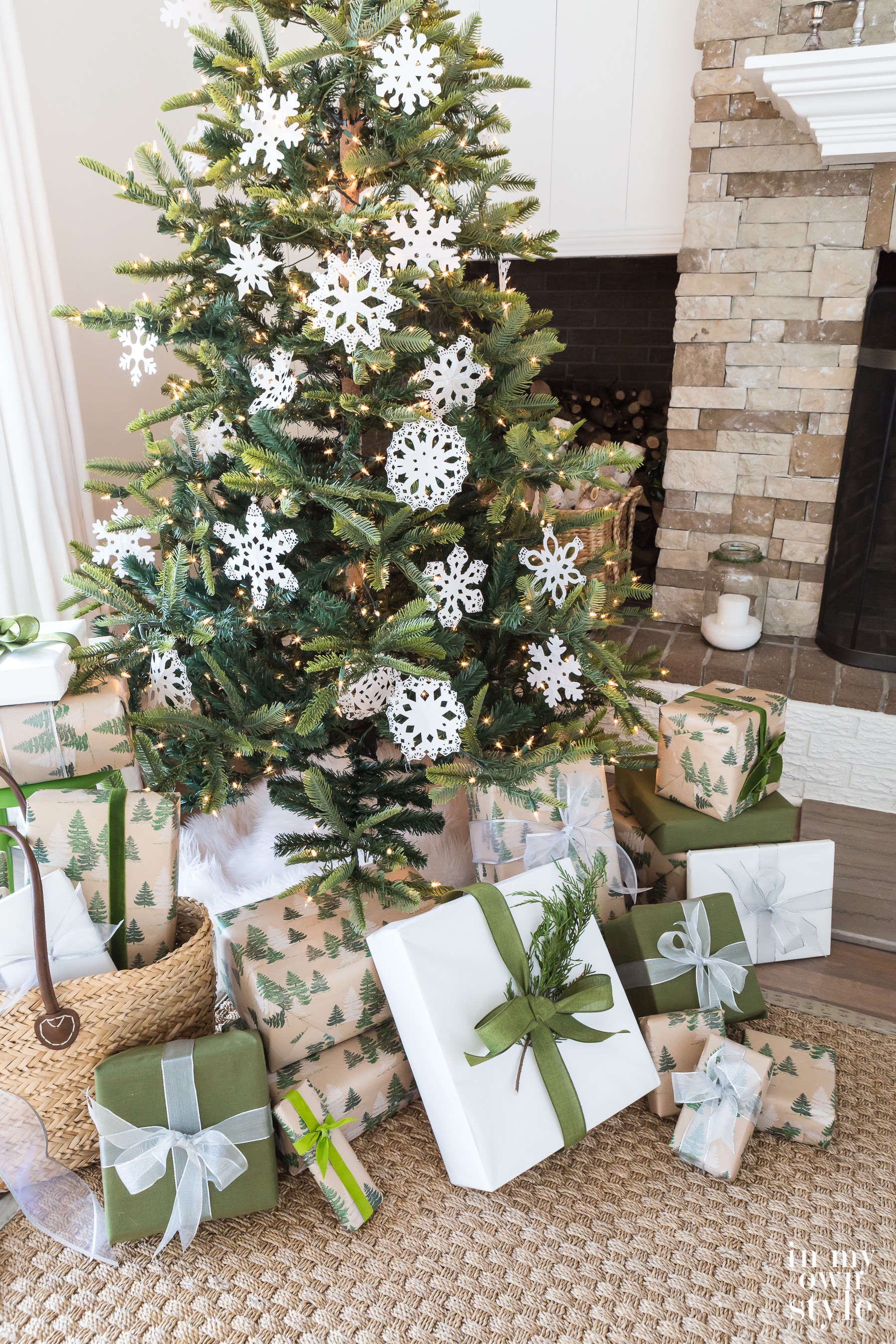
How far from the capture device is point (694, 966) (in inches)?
50.5

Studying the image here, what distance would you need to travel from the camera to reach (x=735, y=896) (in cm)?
148

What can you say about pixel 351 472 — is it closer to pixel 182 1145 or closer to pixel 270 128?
pixel 270 128

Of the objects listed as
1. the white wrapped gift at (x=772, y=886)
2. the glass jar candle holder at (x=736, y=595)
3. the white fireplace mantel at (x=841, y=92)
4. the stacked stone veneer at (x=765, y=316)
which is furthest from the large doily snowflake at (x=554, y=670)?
the white fireplace mantel at (x=841, y=92)

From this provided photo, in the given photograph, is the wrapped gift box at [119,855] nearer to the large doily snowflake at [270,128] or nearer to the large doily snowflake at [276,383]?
the large doily snowflake at [276,383]

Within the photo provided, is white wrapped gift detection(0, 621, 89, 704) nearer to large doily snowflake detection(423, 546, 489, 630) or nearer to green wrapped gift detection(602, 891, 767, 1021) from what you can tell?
large doily snowflake detection(423, 546, 489, 630)

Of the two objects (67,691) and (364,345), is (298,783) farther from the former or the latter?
(364,345)

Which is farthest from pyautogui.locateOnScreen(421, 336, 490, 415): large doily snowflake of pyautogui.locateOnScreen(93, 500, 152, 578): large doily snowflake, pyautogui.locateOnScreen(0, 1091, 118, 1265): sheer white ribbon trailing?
pyautogui.locateOnScreen(0, 1091, 118, 1265): sheer white ribbon trailing

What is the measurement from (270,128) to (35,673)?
2.61 feet

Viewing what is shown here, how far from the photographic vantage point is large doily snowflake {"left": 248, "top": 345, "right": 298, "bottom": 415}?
1211 mm

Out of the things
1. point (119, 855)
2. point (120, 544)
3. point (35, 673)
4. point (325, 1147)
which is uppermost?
point (120, 544)

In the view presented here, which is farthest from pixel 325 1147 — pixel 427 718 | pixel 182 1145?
pixel 427 718

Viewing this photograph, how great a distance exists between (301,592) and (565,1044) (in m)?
0.71

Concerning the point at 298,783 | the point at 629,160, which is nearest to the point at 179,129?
the point at 629,160

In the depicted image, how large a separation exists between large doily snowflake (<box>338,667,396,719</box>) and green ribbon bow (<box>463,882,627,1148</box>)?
1.33 feet
